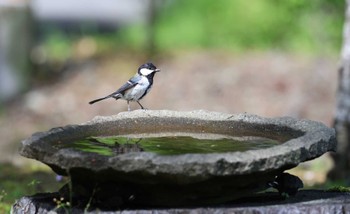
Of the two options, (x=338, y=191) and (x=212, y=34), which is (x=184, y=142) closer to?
(x=338, y=191)

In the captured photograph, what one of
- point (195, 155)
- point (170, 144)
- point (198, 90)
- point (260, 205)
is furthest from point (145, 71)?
point (198, 90)

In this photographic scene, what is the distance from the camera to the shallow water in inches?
199

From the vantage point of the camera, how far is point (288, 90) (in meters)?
12.4

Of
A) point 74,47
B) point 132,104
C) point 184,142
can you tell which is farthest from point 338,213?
point 74,47

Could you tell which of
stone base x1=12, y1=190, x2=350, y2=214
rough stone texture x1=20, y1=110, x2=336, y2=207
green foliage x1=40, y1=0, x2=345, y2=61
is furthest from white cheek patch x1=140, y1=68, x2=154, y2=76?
green foliage x1=40, y1=0, x2=345, y2=61

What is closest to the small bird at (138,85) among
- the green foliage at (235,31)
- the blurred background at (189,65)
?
the blurred background at (189,65)

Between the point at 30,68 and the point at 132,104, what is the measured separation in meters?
2.48

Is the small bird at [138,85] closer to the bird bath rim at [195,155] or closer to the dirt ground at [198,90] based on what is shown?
the bird bath rim at [195,155]

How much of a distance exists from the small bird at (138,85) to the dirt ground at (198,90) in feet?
16.9

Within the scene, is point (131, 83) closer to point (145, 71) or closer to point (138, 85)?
point (138, 85)

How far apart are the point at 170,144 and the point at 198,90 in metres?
7.33

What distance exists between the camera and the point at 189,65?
43.7 ft

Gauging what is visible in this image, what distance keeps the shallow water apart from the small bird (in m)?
0.84

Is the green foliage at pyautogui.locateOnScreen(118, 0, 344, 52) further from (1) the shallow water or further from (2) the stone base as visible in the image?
(2) the stone base
